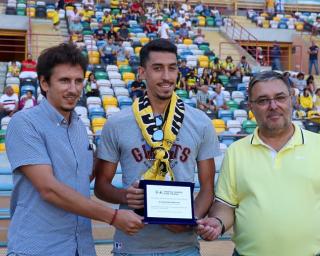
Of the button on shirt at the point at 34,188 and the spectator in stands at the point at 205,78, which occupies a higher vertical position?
the spectator in stands at the point at 205,78

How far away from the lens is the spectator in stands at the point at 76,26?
17552mm

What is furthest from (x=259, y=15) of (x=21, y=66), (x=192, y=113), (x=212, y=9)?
(x=192, y=113)

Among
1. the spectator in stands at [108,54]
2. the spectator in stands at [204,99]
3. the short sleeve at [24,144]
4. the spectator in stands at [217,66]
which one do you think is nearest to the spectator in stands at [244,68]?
the spectator in stands at [217,66]

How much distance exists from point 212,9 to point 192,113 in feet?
77.3

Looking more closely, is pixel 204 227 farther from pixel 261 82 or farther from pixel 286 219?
pixel 261 82

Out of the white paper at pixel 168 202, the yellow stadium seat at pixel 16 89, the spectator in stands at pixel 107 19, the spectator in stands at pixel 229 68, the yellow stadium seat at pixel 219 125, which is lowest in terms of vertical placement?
the yellow stadium seat at pixel 219 125

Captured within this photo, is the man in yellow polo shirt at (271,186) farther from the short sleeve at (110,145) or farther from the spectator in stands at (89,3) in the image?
the spectator in stands at (89,3)

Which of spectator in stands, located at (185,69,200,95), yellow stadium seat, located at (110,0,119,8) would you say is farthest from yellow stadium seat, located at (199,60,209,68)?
yellow stadium seat, located at (110,0,119,8)

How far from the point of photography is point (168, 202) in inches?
106

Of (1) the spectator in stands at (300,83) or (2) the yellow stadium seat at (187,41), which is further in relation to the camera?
(2) the yellow stadium seat at (187,41)

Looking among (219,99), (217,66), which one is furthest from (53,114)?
(217,66)

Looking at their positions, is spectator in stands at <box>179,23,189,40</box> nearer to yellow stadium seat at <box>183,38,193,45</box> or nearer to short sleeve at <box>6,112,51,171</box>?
yellow stadium seat at <box>183,38,193,45</box>

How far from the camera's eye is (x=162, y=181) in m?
2.70

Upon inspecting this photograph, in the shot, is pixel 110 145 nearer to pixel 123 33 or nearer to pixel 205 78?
pixel 205 78
